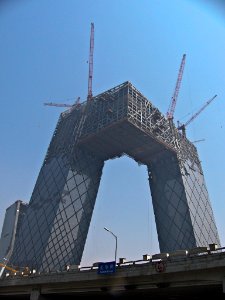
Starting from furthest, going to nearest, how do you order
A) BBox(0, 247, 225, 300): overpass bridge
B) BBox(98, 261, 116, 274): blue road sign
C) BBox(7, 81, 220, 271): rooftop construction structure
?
BBox(7, 81, 220, 271): rooftop construction structure < BBox(98, 261, 116, 274): blue road sign < BBox(0, 247, 225, 300): overpass bridge

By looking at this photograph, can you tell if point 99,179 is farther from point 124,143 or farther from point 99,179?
point 124,143

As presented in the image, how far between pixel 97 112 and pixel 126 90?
14627 mm

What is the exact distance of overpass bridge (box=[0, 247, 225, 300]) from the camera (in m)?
40.1

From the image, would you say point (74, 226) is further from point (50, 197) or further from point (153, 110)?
point (153, 110)

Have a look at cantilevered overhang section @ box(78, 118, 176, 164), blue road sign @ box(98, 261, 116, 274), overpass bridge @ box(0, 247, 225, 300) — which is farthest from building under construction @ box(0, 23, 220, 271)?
blue road sign @ box(98, 261, 116, 274)

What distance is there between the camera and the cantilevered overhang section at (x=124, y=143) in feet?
445

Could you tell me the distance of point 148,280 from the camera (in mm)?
46000

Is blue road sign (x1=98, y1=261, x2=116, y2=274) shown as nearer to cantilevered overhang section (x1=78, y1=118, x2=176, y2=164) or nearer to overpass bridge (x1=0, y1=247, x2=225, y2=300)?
overpass bridge (x1=0, y1=247, x2=225, y2=300)

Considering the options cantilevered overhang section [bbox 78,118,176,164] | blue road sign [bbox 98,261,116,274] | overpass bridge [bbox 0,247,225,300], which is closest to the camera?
overpass bridge [bbox 0,247,225,300]

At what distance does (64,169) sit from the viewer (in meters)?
141

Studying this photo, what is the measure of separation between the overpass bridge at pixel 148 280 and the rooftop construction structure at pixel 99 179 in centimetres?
6635

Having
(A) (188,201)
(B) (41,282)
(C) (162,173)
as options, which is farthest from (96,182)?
(B) (41,282)

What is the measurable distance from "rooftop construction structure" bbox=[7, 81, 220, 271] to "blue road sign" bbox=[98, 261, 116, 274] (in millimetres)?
78356

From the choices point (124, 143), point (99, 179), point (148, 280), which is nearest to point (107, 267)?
point (148, 280)
